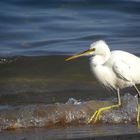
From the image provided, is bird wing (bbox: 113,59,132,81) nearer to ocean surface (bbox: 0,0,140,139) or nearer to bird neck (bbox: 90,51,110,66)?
bird neck (bbox: 90,51,110,66)

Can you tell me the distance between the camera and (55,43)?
12.2 m

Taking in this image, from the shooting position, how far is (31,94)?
9625 mm

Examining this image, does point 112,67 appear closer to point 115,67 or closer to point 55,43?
point 115,67

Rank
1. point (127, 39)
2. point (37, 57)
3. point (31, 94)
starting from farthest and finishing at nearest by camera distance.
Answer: point (127, 39) → point (37, 57) → point (31, 94)

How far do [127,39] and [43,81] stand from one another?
293 centimetres

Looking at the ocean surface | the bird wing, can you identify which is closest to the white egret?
the bird wing

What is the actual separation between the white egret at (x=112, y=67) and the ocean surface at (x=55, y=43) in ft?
2.50

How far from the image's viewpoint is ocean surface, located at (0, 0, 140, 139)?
31.7ft

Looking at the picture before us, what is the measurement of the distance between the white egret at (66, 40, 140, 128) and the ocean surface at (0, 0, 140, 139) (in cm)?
76

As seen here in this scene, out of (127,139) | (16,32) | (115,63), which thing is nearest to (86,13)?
(16,32)

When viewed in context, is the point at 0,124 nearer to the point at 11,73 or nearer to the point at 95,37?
the point at 11,73

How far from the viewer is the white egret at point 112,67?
7996 millimetres

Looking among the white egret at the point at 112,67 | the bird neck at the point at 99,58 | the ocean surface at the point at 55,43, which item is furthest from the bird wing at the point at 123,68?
the ocean surface at the point at 55,43

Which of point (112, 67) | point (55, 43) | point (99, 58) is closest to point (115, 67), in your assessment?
point (112, 67)
